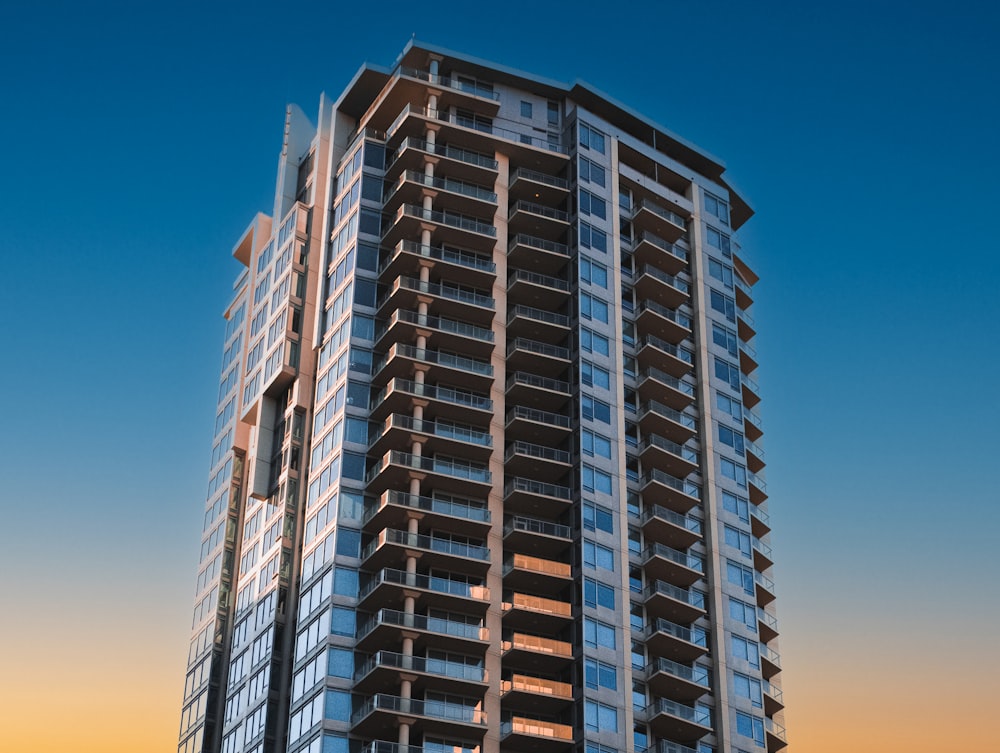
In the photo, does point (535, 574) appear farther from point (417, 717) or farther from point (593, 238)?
point (593, 238)

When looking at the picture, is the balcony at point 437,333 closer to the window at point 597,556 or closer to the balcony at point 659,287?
the balcony at point 659,287

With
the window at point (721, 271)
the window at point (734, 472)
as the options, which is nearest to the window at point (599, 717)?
the window at point (734, 472)

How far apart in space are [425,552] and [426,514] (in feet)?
9.18

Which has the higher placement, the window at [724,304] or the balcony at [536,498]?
the window at [724,304]

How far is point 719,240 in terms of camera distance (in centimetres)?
13200

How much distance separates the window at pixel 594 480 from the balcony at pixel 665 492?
12.6 ft

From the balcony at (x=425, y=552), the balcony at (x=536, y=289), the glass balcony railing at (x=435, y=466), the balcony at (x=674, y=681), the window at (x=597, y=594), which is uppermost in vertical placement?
the balcony at (x=536, y=289)

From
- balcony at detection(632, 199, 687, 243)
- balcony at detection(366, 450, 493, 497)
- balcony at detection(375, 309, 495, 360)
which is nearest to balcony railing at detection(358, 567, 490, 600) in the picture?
balcony at detection(366, 450, 493, 497)

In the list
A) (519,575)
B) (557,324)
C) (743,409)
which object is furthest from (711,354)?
(519,575)

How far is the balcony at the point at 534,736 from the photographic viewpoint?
10019 centimetres

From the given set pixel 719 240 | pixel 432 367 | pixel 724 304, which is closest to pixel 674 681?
pixel 432 367

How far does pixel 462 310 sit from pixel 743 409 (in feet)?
90.7

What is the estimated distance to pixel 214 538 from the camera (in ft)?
432

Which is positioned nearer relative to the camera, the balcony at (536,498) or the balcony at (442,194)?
the balcony at (536,498)
